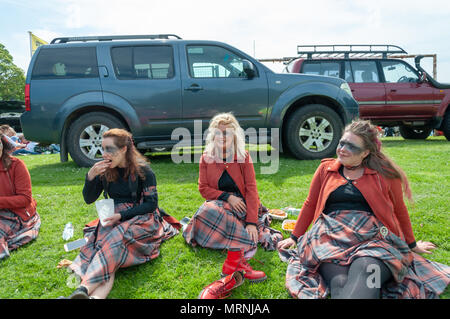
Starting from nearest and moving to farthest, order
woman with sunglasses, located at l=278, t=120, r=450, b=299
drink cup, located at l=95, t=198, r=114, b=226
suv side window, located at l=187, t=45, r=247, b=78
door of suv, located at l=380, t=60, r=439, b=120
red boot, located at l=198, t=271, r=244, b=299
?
woman with sunglasses, located at l=278, t=120, r=450, b=299, red boot, located at l=198, t=271, r=244, b=299, drink cup, located at l=95, t=198, r=114, b=226, suv side window, located at l=187, t=45, r=247, b=78, door of suv, located at l=380, t=60, r=439, b=120

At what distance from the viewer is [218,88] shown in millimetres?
5398

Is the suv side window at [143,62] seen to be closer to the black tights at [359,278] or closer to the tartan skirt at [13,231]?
the tartan skirt at [13,231]

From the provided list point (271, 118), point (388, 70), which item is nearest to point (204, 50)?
point (271, 118)

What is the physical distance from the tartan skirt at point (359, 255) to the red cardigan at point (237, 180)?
1.93 ft

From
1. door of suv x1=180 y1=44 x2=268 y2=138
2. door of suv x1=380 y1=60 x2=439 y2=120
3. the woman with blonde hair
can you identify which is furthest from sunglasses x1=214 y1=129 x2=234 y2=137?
door of suv x1=380 y1=60 x2=439 y2=120

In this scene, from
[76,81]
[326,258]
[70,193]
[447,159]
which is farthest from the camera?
[447,159]

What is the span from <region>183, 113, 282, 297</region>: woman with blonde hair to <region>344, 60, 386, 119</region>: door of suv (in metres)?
6.39

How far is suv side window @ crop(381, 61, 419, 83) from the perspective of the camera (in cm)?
813

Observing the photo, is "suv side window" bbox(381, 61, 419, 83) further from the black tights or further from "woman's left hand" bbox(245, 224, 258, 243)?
the black tights

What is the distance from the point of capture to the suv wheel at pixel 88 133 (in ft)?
17.3
